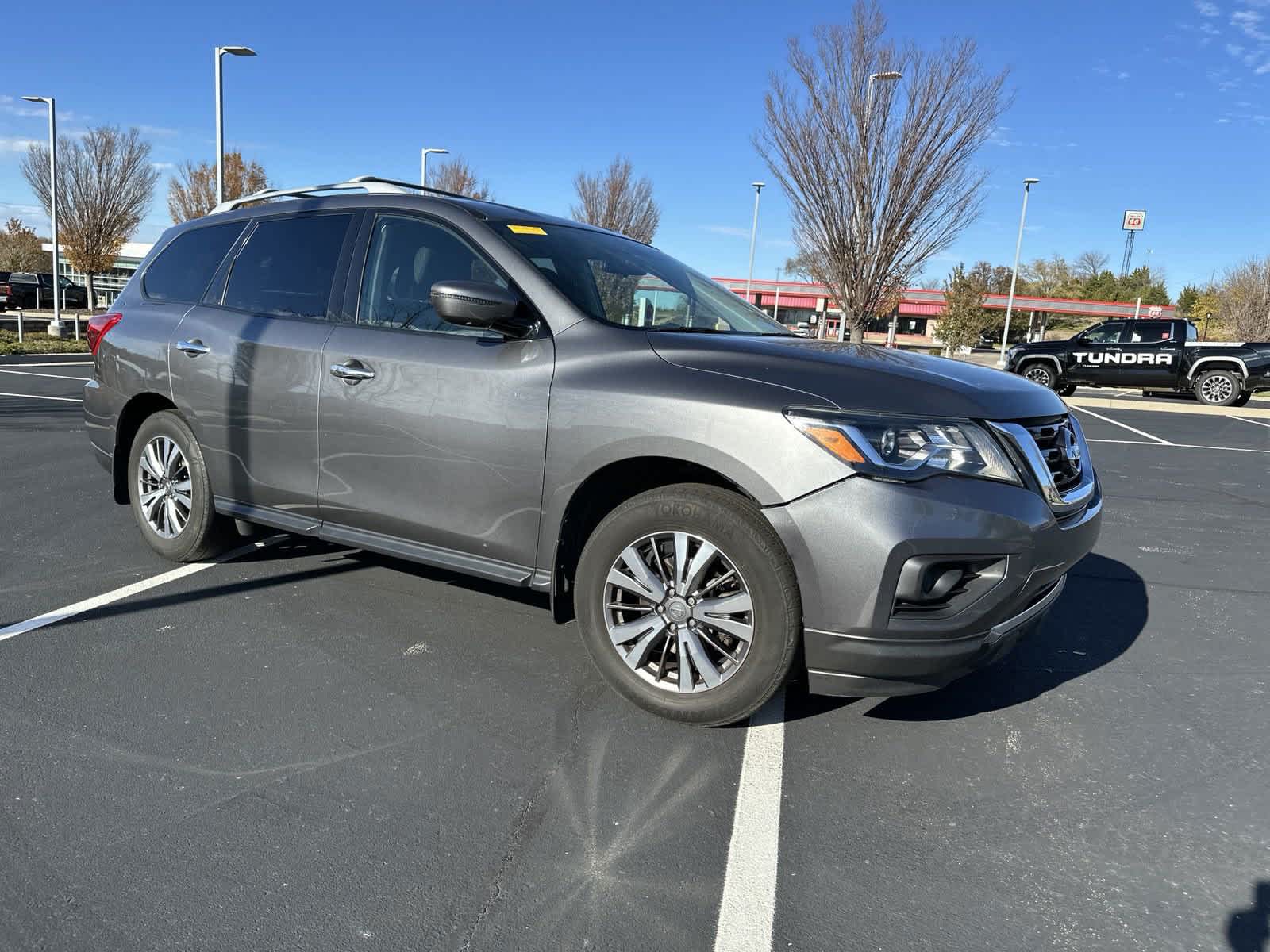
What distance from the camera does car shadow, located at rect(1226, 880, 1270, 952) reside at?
86.0 inches

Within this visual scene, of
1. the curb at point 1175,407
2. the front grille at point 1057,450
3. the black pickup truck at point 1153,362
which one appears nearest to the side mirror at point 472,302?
the front grille at point 1057,450

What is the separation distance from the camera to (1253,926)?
89.0 inches

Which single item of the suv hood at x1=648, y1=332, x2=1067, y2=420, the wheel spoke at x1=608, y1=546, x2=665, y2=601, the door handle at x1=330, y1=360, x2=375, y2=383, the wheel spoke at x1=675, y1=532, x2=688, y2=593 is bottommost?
the wheel spoke at x1=608, y1=546, x2=665, y2=601

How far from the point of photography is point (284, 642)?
12.5 ft

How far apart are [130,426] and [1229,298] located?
4948cm

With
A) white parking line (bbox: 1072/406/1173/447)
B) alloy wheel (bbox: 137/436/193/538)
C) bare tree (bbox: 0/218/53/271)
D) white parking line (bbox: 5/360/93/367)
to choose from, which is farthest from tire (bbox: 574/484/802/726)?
bare tree (bbox: 0/218/53/271)

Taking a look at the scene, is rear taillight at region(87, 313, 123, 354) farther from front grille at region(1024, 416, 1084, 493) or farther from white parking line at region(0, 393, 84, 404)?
white parking line at region(0, 393, 84, 404)

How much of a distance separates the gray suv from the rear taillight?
0.39m

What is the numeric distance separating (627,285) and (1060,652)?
2584 millimetres

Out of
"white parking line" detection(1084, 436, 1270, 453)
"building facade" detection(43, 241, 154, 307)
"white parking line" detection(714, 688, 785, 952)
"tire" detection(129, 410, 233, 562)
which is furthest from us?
"building facade" detection(43, 241, 154, 307)

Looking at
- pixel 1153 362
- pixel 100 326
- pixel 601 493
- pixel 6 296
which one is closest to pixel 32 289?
pixel 6 296

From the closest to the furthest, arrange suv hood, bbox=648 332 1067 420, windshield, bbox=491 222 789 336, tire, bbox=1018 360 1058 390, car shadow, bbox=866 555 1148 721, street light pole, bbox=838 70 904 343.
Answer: suv hood, bbox=648 332 1067 420
car shadow, bbox=866 555 1148 721
windshield, bbox=491 222 789 336
street light pole, bbox=838 70 904 343
tire, bbox=1018 360 1058 390

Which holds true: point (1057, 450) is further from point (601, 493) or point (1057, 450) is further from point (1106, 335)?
point (1106, 335)

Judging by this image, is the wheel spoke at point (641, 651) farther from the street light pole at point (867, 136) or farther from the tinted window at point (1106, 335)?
the tinted window at point (1106, 335)
